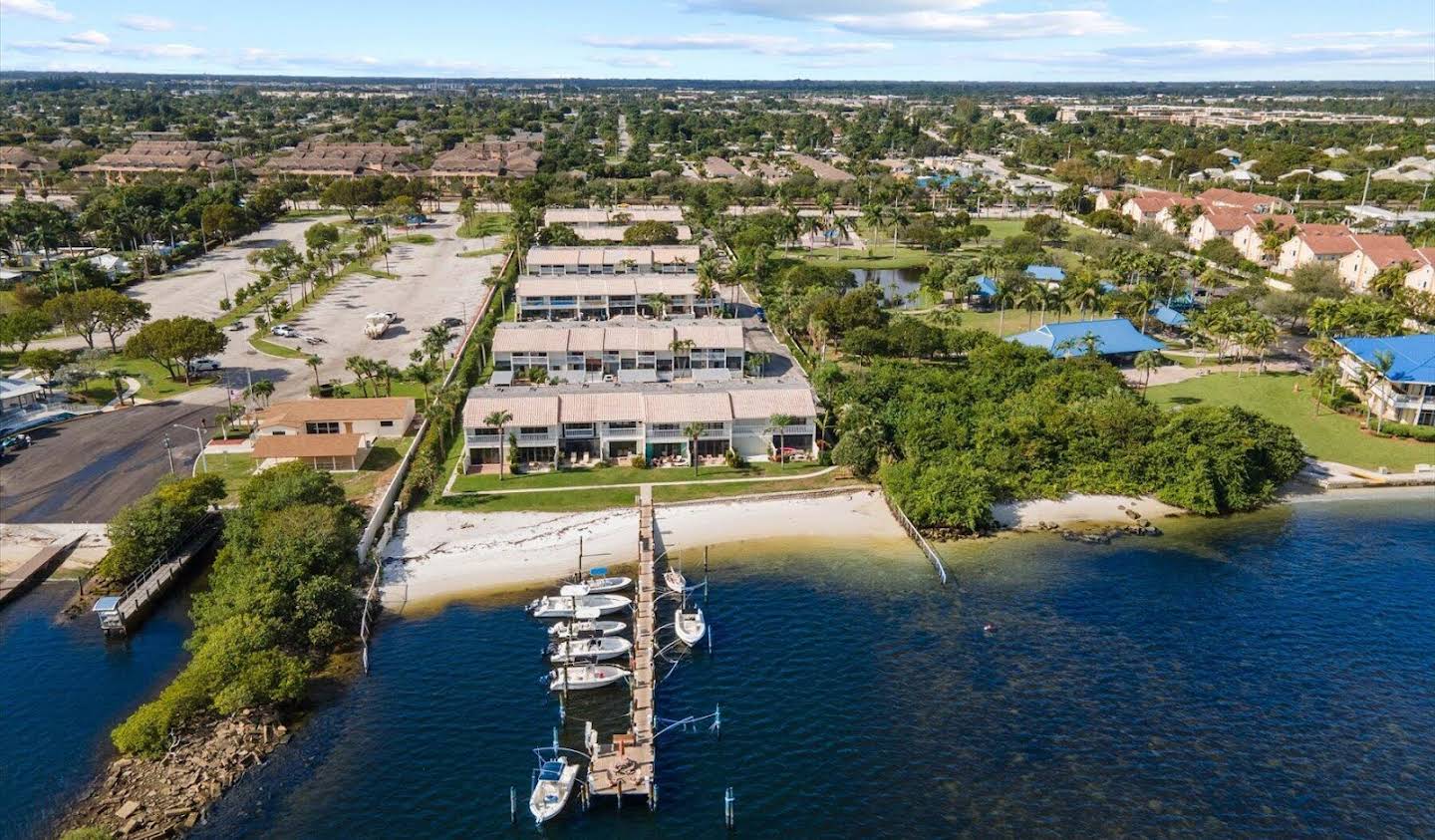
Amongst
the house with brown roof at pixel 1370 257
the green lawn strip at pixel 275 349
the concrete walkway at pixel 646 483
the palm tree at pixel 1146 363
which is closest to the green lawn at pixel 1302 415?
the palm tree at pixel 1146 363

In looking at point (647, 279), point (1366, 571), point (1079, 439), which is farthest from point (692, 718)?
point (647, 279)

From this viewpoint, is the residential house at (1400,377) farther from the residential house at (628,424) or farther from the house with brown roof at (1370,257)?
the residential house at (628,424)

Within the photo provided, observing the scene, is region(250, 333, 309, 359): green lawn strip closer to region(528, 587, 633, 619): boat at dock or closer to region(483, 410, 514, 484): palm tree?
region(483, 410, 514, 484): palm tree

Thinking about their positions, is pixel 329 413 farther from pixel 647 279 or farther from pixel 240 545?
pixel 647 279

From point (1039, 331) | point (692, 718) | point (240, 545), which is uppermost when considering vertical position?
point (1039, 331)

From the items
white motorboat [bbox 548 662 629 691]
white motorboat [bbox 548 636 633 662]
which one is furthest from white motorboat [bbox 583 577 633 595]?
white motorboat [bbox 548 662 629 691]

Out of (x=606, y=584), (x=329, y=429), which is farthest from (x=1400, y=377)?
(x=329, y=429)

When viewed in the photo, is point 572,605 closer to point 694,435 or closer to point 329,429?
point 694,435
